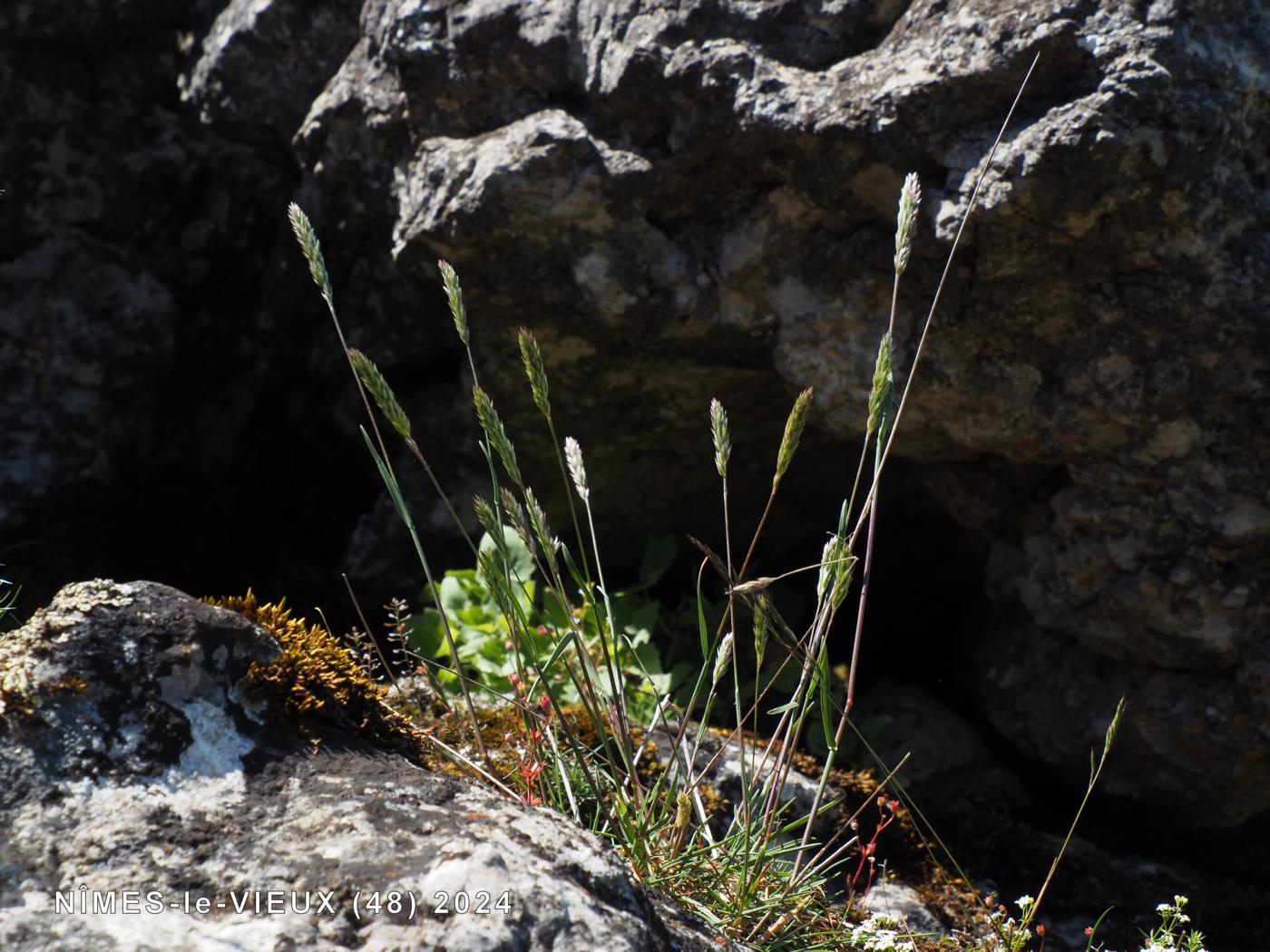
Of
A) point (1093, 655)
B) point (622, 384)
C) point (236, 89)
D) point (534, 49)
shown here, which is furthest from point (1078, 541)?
point (236, 89)

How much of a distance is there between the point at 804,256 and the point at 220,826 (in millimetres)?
2011

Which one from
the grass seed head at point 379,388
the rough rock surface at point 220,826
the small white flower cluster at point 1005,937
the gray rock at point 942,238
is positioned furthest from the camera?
the gray rock at point 942,238

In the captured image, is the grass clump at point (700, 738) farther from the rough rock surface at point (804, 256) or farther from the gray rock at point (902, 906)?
the rough rock surface at point (804, 256)

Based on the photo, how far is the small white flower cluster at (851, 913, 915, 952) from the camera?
6.72 ft

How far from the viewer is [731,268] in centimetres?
302

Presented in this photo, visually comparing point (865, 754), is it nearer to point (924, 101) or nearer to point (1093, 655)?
point (1093, 655)

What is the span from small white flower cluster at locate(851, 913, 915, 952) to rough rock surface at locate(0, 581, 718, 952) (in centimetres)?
35

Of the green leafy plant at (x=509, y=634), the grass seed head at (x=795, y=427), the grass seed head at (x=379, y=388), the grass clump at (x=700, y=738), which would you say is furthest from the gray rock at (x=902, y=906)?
the grass seed head at (x=379, y=388)

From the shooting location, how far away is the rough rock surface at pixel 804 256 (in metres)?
2.54

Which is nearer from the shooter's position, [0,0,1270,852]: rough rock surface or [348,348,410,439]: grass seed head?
[348,348,410,439]: grass seed head

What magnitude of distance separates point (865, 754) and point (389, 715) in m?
1.67

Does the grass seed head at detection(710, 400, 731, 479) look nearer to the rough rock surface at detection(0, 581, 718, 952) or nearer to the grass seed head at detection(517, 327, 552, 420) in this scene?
the grass seed head at detection(517, 327, 552, 420)

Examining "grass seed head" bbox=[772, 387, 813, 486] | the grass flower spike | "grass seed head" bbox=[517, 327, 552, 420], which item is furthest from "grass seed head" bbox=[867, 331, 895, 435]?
"grass seed head" bbox=[517, 327, 552, 420]

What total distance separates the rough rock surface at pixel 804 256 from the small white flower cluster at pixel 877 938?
124 cm
